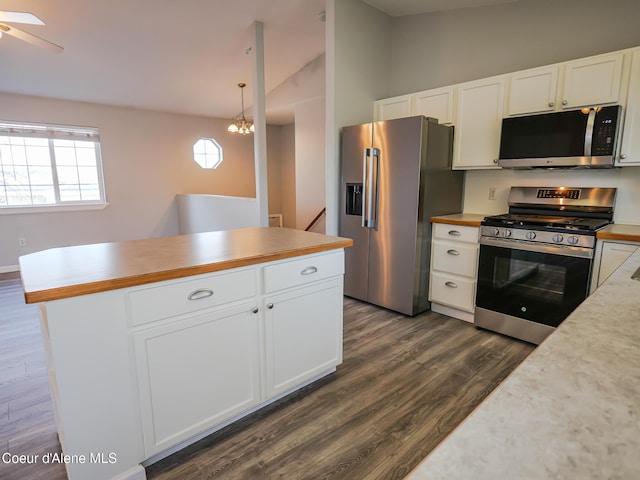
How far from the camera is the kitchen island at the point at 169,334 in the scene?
123cm

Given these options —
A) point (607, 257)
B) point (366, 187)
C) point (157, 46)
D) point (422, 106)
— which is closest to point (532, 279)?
point (607, 257)

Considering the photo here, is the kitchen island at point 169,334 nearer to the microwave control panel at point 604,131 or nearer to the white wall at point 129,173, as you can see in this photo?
the microwave control panel at point 604,131

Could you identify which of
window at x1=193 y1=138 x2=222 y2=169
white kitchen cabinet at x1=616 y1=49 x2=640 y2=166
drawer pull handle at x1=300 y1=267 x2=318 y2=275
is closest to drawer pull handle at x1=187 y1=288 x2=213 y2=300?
drawer pull handle at x1=300 y1=267 x2=318 y2=275

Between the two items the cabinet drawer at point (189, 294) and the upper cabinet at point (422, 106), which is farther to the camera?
the upper cabinet at point (422, 106)

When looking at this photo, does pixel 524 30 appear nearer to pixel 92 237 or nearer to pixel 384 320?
pixel 384 320

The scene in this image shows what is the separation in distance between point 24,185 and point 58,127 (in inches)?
37.8

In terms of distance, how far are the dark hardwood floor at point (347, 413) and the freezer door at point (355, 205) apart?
739 millimetres

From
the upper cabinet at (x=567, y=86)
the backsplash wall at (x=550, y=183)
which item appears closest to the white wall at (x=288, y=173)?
the backsplash wall at (x=550, y=183)

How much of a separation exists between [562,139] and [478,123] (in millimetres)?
684

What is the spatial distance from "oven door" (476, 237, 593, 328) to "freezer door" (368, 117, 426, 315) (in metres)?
0.58

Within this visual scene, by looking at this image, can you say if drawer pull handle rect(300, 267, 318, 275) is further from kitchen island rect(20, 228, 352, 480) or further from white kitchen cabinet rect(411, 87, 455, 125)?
white kitchen cabinet rect(411, 87, 455, 125)

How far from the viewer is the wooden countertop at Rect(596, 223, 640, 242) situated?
6.86 ft

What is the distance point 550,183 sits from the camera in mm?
2854

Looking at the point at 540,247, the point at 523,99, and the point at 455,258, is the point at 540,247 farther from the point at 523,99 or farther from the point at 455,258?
the point at 523,99
